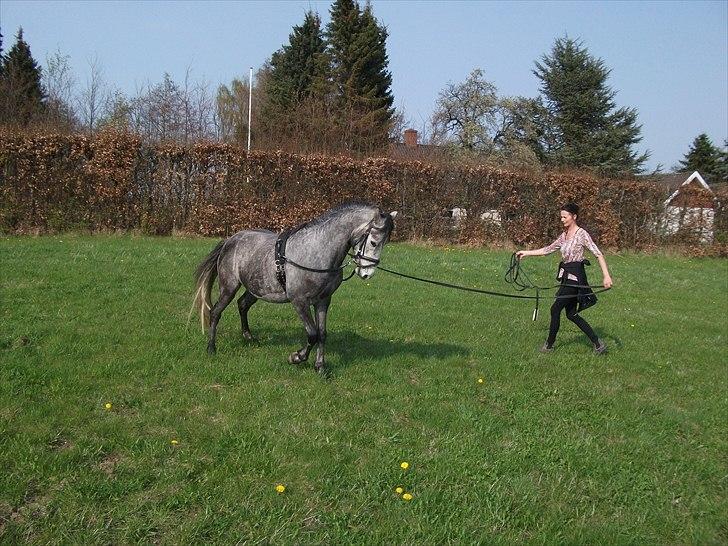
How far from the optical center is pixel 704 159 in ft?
172

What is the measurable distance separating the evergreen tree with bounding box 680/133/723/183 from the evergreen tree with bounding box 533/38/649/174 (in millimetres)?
13700

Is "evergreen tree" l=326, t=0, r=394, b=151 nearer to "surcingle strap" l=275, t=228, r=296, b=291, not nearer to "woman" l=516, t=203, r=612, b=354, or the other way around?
"woman" l=516, t=203, r=612, b=354

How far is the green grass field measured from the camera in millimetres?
3889

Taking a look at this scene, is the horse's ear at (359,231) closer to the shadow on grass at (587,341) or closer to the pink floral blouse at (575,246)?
the pink floral blouse at (575,246)

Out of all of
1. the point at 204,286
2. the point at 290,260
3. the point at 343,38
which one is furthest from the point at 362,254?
the point at 343,38

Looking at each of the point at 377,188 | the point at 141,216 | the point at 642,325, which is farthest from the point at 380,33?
the point at 642,325

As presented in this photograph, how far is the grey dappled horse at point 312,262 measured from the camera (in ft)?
20.2

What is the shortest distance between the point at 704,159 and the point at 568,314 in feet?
175

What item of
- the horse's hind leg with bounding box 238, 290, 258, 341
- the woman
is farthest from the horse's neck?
the woman

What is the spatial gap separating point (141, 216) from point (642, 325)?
1337cm

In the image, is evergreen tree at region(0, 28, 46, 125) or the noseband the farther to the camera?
evergreen tree at region(0, 28, 46, 125)

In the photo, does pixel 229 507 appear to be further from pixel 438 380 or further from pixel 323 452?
pixel 438 380

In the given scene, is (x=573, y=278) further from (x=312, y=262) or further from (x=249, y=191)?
(x=249, y=191)

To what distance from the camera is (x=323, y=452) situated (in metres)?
4.75
